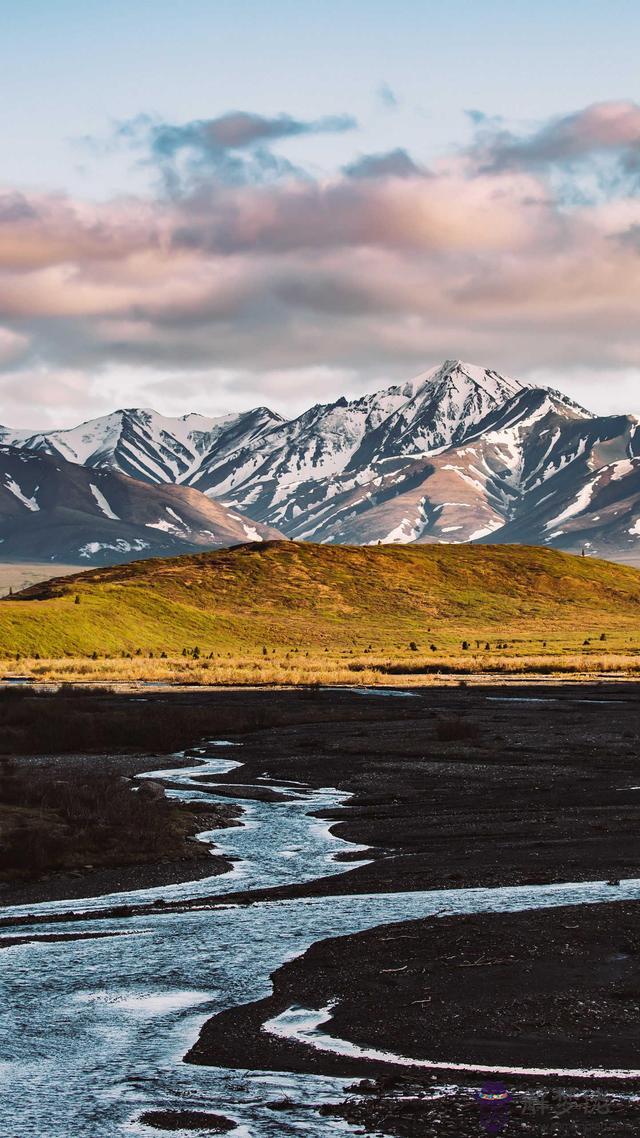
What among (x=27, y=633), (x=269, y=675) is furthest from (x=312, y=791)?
(x=27, y=633)

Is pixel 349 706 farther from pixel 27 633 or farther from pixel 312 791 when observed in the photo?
pixel 27 633

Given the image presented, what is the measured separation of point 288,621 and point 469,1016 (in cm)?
15475

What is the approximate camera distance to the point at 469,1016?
16.4 metres

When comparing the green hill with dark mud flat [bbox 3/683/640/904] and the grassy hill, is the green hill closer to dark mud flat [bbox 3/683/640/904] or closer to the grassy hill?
the grassy hill

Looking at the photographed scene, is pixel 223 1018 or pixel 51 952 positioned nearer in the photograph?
pixel 223 1018

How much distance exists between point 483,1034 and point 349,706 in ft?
190

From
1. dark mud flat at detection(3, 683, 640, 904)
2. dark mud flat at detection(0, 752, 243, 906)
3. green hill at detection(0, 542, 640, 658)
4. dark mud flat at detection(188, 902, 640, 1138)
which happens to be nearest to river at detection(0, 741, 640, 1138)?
dark mud flat at detection(188, 902, 640, 1138)

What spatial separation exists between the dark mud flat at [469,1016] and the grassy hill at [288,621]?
9269 cm

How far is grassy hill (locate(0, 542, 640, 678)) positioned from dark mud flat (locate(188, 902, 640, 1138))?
92.7 meters

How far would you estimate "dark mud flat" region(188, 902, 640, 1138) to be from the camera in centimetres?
1313

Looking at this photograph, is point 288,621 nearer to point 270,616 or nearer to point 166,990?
point 270,616

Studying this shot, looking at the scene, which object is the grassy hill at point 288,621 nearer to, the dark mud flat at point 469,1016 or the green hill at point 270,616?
the green hill at point 270,616

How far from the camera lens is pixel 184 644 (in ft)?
479

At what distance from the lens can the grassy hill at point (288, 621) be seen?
430 feet
